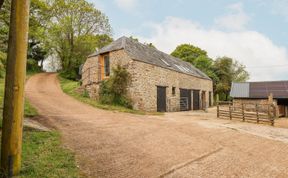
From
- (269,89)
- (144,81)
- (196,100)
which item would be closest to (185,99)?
(196,100)

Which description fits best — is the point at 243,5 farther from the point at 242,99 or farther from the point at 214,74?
the point at 214,74

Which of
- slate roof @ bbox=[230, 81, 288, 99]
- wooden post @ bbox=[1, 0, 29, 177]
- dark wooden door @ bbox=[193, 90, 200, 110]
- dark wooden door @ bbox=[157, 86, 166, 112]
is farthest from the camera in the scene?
dark wooden door @ bbox=[193, 90, 200, 110]

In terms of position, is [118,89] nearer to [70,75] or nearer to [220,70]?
[70,75]

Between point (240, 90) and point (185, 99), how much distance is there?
656 centimetres

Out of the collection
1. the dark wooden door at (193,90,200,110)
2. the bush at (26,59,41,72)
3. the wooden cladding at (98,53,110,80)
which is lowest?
the dark wooden door at (193,90,200,110)

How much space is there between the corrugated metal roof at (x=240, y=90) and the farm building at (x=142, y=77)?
15.5 ft

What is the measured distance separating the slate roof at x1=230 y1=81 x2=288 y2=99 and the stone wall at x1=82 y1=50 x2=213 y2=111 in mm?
6894

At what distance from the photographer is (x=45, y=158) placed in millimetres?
4570

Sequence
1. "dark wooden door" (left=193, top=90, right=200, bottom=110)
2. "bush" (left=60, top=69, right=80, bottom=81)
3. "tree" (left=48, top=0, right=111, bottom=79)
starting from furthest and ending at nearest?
"bush" (left=60, top=69, right=80, bottom=81) → "tree" (left=48, top=0, right=111, bottom=79) → "dark wooden door" (left=193, top=90, right=200, bottom=110)

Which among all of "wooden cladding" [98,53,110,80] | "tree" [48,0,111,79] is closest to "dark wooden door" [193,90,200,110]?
"wooden cladding" [98,53,110,80]

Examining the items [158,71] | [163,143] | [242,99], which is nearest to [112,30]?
[158,71]

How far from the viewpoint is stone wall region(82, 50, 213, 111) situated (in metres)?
Answer: 16.2

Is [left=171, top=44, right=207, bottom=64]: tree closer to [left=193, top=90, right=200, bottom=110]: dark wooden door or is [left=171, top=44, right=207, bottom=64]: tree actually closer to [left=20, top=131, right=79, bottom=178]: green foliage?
[left=193, top=90, right=200, bottom=110]: dark wooden door

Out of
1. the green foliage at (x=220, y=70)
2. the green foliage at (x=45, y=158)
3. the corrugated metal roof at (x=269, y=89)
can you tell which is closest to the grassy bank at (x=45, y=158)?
the green foliage at (x=45, y=158)
